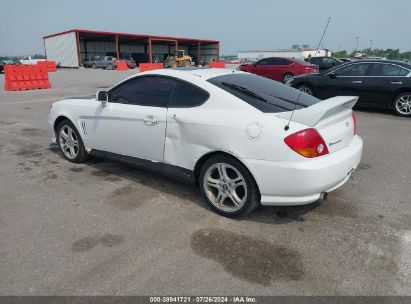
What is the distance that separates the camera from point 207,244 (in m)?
3.09

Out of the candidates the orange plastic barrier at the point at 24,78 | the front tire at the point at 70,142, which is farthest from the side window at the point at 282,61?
the front tire at the point at 70,142

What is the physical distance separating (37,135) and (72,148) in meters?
2.48

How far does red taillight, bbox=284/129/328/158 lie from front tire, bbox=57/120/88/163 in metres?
3.32

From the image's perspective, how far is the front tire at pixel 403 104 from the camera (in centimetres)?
898

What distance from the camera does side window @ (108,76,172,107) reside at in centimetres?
400

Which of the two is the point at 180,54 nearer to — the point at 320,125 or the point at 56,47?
the point at 56,47

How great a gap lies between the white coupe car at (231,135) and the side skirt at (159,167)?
0.01 meters

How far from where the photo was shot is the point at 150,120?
3.98 metres

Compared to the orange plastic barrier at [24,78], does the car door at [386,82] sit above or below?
above

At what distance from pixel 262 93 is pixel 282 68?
12894 mm

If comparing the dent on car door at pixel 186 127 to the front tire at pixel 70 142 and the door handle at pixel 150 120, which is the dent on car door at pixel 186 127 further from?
the front tire at pixel 70 142

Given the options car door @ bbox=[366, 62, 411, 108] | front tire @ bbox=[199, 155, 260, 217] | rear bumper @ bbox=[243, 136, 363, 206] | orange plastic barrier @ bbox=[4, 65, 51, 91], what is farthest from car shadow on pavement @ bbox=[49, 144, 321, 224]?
orange plastic barrier @ bbox=[4, 65, 51, 91]

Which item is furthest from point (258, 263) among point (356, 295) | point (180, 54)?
point (180, 54)

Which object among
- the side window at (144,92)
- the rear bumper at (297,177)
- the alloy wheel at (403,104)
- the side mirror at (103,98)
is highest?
the side window at (144,92)
